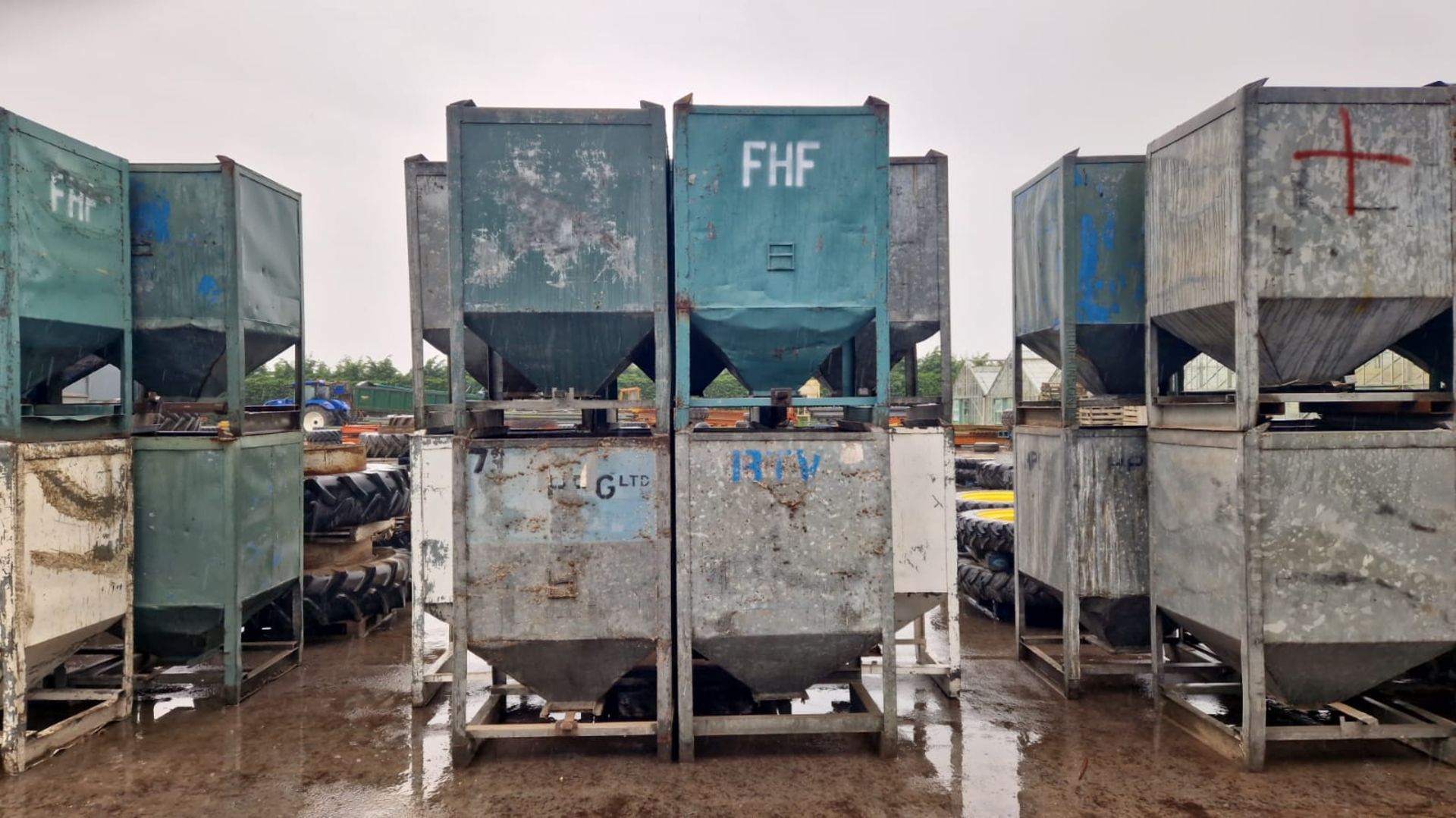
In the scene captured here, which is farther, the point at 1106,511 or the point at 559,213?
the point at 1106,511

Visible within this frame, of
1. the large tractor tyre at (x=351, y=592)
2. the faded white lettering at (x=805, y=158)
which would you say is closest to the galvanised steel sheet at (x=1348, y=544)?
the faded white lettering at (x=805, y=158)

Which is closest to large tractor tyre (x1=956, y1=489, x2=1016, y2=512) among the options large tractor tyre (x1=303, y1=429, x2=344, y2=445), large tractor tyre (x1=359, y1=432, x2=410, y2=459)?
large tractor tyre (x1=359, y1=432, x2=410, y2=459)

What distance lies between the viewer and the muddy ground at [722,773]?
14.3 ft

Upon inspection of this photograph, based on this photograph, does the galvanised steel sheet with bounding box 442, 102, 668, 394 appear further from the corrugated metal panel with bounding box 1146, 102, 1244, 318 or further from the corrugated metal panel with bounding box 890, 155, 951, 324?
the corrugated metal panel with bounding box 1146, 102, 1244, 318

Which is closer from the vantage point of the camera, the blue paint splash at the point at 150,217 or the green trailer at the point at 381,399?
the blue paint splash at the point at 150,217

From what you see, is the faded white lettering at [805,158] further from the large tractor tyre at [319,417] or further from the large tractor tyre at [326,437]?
the large tractor tyre at [319,417]

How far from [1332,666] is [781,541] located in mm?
3428

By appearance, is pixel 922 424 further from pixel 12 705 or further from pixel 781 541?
pixel 12 705

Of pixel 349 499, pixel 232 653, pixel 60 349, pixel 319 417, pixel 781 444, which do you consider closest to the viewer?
pixel 781 444

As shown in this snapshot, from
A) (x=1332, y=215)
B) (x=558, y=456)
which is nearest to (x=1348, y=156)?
(x=1332, y=215)

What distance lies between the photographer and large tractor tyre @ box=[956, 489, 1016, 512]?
929 cm

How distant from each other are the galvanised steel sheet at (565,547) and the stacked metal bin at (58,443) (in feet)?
9.04

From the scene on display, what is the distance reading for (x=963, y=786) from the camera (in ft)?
15.0

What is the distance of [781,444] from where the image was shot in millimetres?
4875
